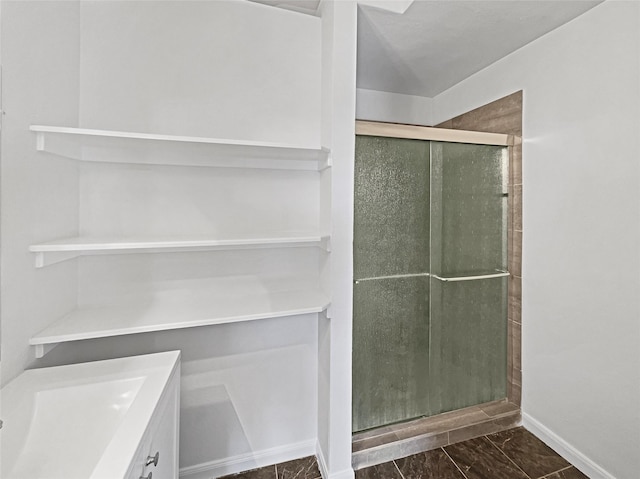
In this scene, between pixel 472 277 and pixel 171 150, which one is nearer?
pixel 171 150

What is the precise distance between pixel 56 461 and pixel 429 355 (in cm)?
172

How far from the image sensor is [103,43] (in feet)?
4.34

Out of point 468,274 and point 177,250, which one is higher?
point 177,250

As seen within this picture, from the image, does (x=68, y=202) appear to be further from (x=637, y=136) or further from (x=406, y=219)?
(x=637, y=136)

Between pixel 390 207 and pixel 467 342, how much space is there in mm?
1027

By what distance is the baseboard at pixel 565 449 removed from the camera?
59.1 inches

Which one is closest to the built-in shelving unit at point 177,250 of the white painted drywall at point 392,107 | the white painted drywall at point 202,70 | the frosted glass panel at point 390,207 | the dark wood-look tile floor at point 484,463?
the white painted drywall at point 202,70

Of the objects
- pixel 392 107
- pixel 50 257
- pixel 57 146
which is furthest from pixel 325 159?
pixel 392 107

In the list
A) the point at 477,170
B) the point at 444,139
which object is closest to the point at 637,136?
the point at 477,170

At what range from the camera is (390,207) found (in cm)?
170

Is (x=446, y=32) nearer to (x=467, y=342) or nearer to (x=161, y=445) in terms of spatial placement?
(x=467, y=342)

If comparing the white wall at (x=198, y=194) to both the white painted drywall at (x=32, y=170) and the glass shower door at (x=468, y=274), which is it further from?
the glass shower door at (x=468, y=274)

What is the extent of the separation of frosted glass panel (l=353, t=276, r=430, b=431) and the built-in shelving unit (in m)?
0.35

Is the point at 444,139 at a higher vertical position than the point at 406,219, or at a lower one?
higher
